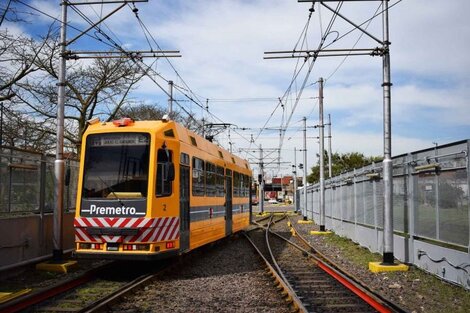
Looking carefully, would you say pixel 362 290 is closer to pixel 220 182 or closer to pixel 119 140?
pixel 119 140

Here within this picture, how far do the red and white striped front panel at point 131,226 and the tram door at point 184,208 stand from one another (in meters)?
0.85

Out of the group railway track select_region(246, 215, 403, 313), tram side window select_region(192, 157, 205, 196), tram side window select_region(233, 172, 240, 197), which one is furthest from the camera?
tram side window select_region(233, 172, 240, 197)

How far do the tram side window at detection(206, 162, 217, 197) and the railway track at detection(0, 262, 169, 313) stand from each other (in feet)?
10.6

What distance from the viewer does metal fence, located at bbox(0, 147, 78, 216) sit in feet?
38.8

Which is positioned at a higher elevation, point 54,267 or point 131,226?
point 131,226

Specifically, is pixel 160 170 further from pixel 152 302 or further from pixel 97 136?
pixel 152 302

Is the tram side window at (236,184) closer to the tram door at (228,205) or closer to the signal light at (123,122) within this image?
the tram door at (228,205)

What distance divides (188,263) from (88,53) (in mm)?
6268

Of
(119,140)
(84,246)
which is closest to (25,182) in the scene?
(84,246)

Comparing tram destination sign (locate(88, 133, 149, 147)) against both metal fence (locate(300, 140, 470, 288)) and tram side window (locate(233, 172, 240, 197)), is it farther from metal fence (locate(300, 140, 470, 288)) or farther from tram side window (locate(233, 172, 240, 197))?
tram side window (locate(233, 172, 240, 197))

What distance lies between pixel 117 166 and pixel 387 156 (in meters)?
6.46

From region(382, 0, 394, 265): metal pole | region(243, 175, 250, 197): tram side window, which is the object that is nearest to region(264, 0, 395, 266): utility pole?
region(382, 0, 394, 265): metal pole

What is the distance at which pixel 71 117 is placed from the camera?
27.2 metres

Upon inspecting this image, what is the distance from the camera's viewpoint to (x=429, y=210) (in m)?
11.6
